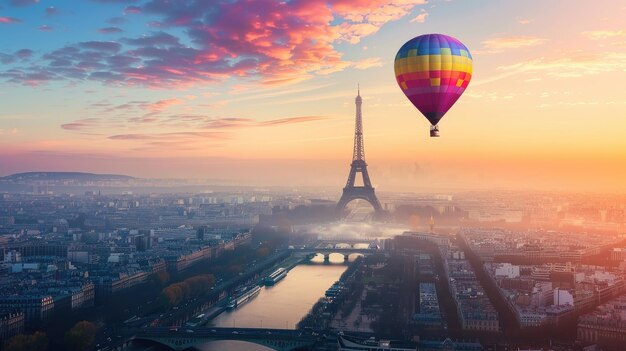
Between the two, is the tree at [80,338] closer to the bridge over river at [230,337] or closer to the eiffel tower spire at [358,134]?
the bridge over river at [230,337]

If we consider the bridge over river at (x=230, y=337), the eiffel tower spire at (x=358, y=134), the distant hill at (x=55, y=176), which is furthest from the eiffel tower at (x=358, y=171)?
the distant hill at (x=55, y=176)

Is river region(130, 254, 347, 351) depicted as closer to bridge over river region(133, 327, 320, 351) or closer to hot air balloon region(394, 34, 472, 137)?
bridge over river region(133, 327, 320, 351)

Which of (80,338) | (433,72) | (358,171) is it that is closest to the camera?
(433,72)

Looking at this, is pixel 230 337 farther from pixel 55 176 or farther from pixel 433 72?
pixel 55 176

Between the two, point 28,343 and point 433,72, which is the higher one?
point 433,72

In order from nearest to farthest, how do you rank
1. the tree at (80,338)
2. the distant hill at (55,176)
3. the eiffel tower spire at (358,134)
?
the tree at (80,338) → the eiffel tower spire at (358,134) → the distant hill at (55,176)

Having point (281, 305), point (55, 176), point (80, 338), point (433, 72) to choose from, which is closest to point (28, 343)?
point (80, 338)
